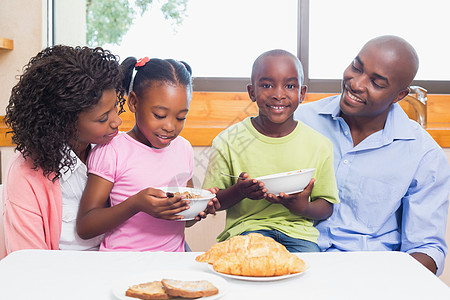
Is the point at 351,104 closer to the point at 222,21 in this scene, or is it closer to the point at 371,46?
the point at 371,46

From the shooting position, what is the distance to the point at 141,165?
144 centimetres

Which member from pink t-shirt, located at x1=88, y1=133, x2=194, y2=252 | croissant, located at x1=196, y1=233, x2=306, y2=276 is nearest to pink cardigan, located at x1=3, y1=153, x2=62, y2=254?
pink t-shirt, located at x1=88, y1=133, x2=194, y2=252

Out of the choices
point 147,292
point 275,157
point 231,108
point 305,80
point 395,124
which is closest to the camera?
point 147,292

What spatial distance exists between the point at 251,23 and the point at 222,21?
0.16 metres

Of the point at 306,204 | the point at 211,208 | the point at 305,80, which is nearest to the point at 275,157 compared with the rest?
the point at 306,204

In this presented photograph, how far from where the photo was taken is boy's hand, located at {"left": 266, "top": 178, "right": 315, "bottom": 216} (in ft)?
4.37

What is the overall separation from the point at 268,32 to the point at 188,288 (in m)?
2.08

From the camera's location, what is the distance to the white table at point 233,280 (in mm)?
843

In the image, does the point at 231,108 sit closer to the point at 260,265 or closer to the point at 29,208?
the point at 29,208

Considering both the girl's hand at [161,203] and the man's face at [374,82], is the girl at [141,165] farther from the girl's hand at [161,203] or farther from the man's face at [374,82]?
the man's face at [374,82]

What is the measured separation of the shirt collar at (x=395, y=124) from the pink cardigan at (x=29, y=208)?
0.94m

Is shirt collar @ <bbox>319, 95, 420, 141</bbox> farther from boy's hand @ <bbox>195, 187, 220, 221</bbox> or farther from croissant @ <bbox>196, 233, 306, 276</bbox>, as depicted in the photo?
croissant @ <bbox>196, 233, 306, 276</bbox>

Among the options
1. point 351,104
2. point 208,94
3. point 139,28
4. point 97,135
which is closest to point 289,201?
point 351,104

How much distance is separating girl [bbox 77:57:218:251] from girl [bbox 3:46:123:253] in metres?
0.07
